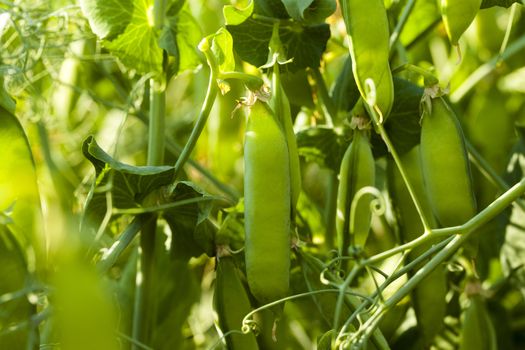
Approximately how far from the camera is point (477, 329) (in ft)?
2.79

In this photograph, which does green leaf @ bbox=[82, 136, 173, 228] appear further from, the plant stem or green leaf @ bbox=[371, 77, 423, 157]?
green leaf @ bbox=[371, 77, 423, 157]

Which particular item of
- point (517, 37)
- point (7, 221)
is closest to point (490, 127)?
point (517, 37)

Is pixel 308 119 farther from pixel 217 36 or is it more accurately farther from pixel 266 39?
pixel 217 36

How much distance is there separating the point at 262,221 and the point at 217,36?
164 mm

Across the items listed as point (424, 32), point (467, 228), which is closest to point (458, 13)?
point (467, 228)

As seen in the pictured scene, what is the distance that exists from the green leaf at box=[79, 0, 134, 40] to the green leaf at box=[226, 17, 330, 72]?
12 cm

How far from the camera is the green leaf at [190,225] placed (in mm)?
741

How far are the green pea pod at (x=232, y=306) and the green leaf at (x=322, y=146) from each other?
0.19 meters

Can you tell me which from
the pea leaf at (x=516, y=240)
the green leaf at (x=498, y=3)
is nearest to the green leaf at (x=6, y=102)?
→ the green leaf at (x=498, y=3)

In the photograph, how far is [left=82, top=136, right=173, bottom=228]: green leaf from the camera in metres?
0.71

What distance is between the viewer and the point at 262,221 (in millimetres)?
671

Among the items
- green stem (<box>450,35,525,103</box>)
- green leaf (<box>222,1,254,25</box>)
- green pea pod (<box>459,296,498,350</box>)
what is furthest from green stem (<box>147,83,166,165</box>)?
green stem (<box>450,35,525,103</box>)

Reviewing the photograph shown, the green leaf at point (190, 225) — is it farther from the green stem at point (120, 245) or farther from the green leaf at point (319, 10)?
the green leaf at point (319, 10)

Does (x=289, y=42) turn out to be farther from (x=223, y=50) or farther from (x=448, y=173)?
(x=448, y=173)
